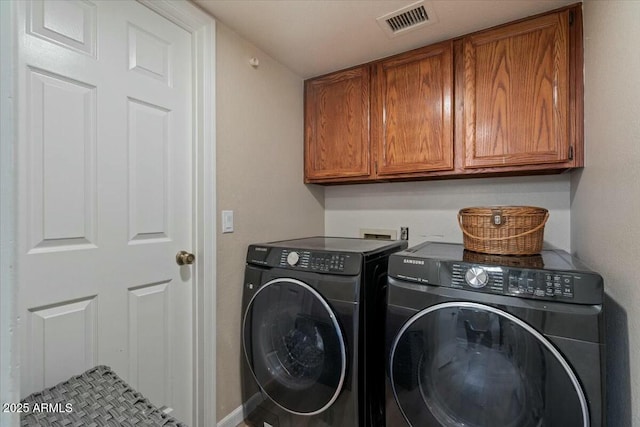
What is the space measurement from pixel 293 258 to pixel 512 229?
99 centimetres

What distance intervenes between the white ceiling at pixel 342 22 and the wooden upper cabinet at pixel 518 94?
0.10 metres

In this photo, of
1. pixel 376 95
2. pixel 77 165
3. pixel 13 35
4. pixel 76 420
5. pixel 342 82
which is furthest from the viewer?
pixel 342 82

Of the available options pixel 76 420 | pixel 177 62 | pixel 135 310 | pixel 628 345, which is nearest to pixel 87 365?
pixel 135 310

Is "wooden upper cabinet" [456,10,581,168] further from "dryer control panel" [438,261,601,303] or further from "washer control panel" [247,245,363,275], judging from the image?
"washer control panel" [247,245,363,275]

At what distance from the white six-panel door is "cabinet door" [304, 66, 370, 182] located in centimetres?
91

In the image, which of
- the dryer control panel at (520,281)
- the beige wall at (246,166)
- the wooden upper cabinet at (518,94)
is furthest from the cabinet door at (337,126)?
the dryer control panel at (520,281)

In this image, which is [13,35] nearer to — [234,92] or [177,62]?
[177,62]

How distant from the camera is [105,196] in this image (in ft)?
3.75

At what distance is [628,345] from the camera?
0.85m

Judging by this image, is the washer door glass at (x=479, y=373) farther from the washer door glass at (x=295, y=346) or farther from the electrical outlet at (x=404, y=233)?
the electrical outlet at (x=404, y=233)

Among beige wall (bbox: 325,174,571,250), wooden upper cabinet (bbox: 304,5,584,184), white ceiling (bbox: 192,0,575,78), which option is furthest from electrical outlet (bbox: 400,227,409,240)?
white ceiling (bbox: 192,0,575,78)

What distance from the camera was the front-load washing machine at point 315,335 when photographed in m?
1.26

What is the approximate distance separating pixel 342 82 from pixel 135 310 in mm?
1799

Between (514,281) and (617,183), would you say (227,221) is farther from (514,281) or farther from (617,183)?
(617,183)
